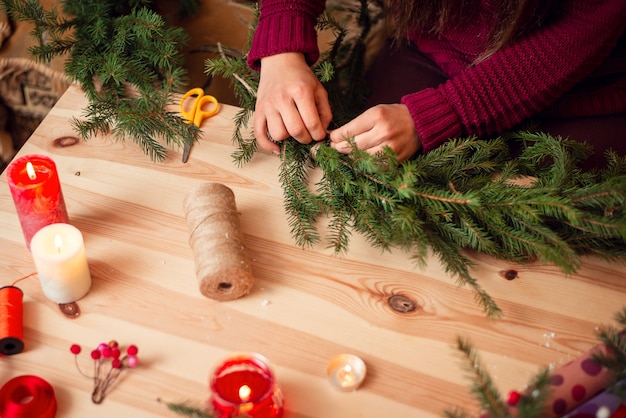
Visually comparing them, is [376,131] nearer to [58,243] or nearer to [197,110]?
[197,110]

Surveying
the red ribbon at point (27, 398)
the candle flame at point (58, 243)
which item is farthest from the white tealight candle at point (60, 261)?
the red ribbon at point (27, 398)

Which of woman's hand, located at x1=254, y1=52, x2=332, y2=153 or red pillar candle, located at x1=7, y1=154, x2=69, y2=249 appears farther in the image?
woman's hand, located at x1=254, y1=52, x2=332, y2=153

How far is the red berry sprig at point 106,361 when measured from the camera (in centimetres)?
80

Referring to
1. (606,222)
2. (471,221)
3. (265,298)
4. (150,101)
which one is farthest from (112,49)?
(606,222)

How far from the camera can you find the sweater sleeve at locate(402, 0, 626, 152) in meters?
1.08

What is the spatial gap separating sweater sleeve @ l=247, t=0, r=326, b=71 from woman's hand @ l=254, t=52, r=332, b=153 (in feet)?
0.12

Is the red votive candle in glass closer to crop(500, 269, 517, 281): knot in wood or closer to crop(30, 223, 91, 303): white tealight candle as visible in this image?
crop(30, 223, 91, 303): white tealight candle

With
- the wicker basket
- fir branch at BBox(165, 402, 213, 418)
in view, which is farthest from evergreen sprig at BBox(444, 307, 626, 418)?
the wicker basket

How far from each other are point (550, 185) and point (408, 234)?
24cm

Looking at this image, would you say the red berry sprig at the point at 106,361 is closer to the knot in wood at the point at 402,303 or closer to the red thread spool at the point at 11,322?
the red thread spool at the point at 11,322

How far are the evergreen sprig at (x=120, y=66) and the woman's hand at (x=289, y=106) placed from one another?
14cm

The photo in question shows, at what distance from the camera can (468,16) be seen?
1.21 meters

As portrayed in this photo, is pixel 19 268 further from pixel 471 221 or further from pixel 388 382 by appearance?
pixel 471 221

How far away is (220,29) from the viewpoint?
6.24 ft
